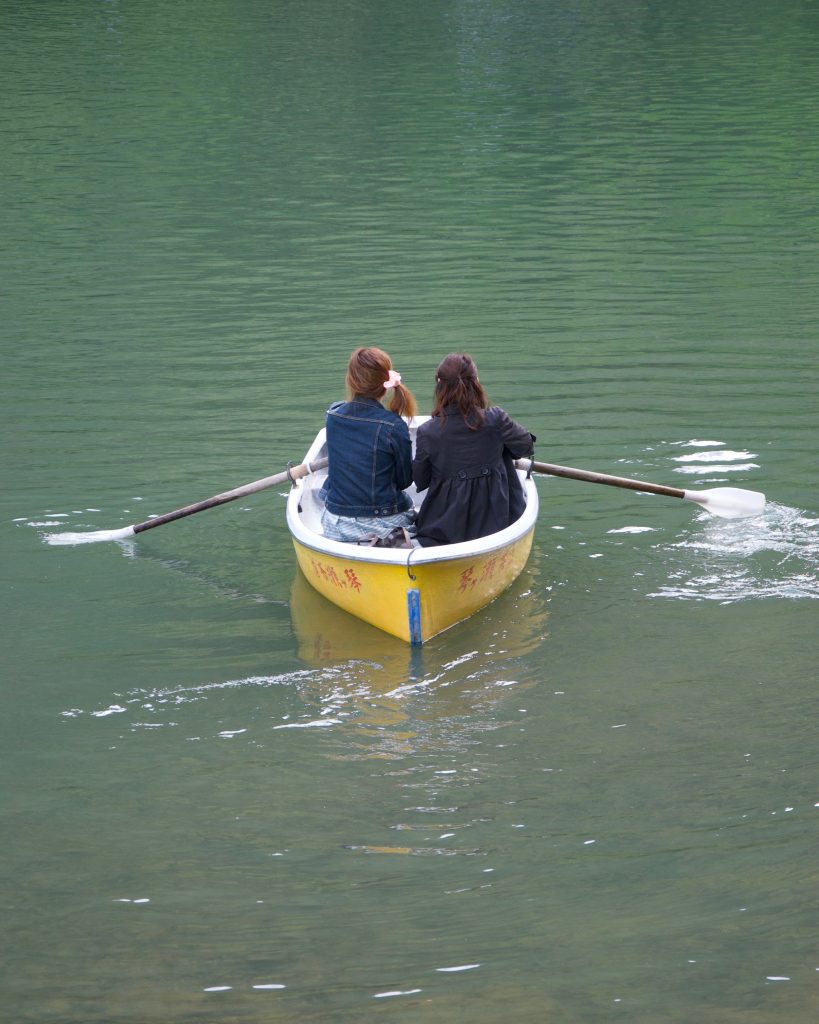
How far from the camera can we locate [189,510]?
26.6 feet

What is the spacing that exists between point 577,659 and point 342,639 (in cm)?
115

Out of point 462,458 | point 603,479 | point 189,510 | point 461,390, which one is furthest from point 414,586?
point 189,510

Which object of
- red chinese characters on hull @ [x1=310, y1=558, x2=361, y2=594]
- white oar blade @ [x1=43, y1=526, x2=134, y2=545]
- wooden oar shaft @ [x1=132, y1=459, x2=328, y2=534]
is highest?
wooden oar shaft @ [x1=132, y1=459, x2=328, y2=534]

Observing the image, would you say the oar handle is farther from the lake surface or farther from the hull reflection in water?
the hull reflection in water

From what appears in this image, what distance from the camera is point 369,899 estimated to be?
485 centimetres

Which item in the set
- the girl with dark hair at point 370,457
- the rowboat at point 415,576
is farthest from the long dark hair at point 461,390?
the rowboat at point 415,576

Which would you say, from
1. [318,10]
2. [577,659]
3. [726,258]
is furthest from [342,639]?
[318,10]

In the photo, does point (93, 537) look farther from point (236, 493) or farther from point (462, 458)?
point (462, 458)

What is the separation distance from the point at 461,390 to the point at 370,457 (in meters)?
0.57

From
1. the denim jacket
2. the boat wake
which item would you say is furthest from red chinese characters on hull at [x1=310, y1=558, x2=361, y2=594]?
the boat wake

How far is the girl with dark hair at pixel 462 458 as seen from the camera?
6.82 metres

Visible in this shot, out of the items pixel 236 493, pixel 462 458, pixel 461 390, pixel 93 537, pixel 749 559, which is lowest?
pixel 749 559

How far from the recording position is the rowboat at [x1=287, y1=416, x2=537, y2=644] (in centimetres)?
646

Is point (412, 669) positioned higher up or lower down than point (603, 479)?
Answer: lower down
